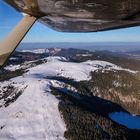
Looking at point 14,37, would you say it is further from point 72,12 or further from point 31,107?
point 31,107

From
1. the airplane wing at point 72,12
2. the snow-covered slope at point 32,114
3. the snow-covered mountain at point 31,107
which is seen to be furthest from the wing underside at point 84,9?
the snow-covered slope at point 32,114

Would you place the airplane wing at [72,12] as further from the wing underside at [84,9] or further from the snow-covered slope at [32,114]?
the snow-covered slope at [32,114]

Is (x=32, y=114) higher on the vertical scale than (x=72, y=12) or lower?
lower

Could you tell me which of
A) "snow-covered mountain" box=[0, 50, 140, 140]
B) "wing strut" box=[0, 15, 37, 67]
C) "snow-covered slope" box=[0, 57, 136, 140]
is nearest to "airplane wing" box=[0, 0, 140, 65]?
"wing strut" box=[0, 15, 37, 67]

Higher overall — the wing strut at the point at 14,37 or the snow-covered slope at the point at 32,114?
the wing strut at the point at 14,37

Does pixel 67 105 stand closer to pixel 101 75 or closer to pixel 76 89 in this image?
pixel 76 89

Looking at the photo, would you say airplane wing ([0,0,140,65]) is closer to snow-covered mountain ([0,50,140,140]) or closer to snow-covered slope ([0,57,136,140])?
snow-covered mountain ([0,50,140,140])

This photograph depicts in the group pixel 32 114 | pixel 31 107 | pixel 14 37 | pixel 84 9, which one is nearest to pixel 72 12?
pixel 84 9

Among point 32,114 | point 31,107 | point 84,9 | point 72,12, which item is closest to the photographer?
point 84,9
